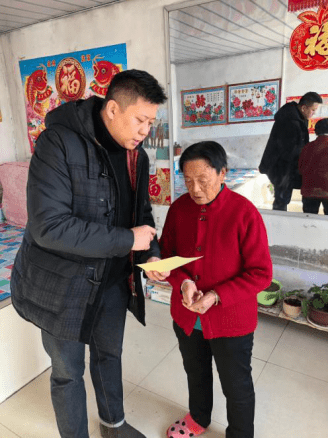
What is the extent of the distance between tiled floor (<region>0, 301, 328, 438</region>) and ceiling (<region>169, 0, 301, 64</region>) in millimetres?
1934

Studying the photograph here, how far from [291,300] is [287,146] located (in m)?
1.06

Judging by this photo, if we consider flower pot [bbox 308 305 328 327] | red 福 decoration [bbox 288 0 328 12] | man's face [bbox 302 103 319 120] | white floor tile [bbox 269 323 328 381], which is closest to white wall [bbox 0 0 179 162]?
red 福 decoration [bbox 288 0 328 12]

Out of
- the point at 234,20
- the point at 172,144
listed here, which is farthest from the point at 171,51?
the point at 172,144

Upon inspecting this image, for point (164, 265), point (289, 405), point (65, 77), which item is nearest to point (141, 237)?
A: point (164, 265)

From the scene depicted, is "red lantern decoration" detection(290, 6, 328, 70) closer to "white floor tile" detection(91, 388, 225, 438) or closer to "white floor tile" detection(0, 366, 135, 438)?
"white floor tile" detection(91, 388, 225, 438)

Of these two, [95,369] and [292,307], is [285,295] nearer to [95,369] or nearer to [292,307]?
[292,307]

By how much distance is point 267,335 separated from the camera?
7.96 feet

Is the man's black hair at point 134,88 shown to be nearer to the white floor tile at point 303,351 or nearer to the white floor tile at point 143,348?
the white floor tile at point 143,348

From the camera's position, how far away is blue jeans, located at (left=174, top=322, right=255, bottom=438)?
131 cm

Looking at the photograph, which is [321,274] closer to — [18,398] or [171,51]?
[171,51]

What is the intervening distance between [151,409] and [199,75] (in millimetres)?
2150

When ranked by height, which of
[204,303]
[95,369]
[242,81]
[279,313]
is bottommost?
[279,313]

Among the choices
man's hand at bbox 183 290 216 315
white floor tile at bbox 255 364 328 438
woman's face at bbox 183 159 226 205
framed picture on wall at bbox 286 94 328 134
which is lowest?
white floor tile at bbox 255 364 328 438

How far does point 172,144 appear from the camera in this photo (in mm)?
2635
